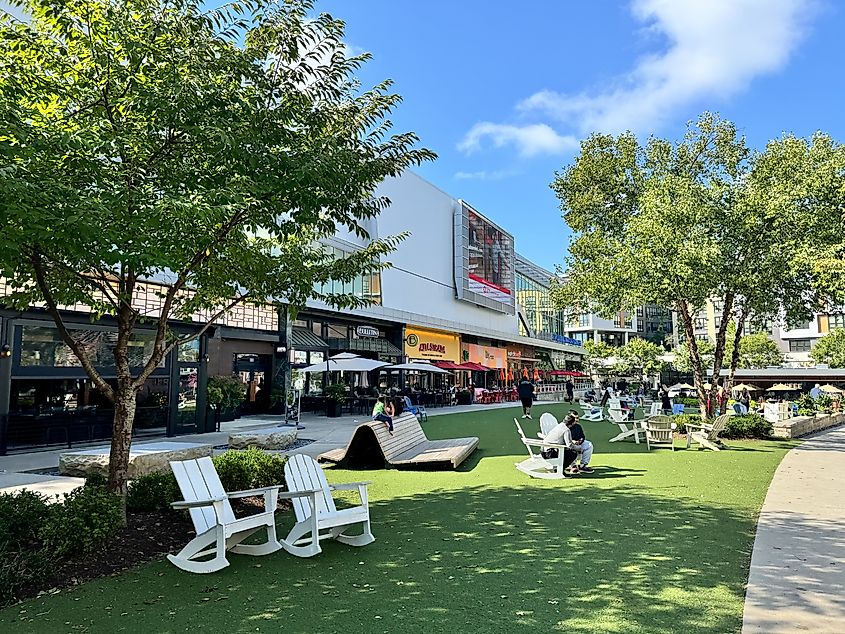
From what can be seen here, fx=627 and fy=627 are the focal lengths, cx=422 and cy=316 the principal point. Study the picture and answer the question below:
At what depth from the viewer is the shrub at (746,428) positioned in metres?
16.4

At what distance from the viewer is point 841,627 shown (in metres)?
4.11

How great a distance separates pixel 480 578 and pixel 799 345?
290ft

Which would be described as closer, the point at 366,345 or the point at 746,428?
the point at 746,428

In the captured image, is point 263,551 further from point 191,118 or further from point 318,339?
point 318,339

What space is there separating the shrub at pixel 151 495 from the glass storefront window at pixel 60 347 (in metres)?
7.15

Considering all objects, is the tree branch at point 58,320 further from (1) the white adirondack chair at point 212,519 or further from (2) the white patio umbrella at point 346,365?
(2) the white patio umbrella at point 346,365

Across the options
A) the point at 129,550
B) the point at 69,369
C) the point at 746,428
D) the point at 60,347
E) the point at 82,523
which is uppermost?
the point at 60,347

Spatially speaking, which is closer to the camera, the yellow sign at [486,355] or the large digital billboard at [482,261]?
the yellow sign at [486,355]

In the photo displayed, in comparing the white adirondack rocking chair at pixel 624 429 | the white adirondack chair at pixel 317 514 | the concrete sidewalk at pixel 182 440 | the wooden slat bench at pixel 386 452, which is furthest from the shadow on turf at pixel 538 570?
the white adirondack rocking chair at pixel 624 429

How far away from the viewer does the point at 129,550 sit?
5.88m

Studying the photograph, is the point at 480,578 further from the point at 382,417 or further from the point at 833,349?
the point at 833,349

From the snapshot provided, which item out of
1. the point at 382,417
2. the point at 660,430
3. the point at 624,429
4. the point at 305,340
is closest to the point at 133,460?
the point at 382,417

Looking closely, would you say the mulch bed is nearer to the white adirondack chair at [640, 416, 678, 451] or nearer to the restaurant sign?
the white adirondack chair at [640, 416, 678, 451]

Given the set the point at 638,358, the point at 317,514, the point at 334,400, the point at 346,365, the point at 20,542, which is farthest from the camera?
the point at 638,358
